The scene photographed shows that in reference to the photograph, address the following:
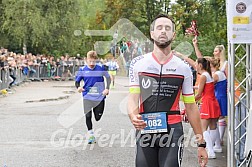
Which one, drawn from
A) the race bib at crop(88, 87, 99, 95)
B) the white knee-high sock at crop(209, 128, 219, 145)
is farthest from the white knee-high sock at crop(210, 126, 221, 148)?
the race bib at crop(88, 87, 99, 95)

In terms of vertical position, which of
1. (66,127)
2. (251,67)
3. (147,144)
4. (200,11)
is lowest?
(66,127)

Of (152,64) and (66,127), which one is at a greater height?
(152,64)

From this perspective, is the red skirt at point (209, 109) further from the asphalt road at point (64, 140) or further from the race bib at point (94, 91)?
the race bib at point (94, 91)

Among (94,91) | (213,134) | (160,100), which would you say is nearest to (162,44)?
(160,100)

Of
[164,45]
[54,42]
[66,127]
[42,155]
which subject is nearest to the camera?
[164,45]

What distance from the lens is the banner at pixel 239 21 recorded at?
732cm

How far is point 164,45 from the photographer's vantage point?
557 cm

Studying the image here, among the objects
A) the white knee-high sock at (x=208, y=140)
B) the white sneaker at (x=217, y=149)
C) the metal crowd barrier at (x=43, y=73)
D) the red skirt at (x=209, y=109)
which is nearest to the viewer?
the white knee-high sock at (x=208, y=140)

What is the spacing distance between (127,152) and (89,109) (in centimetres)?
163

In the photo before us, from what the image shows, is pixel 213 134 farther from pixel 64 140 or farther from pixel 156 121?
pixel 156 121

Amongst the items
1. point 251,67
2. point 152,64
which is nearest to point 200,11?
point 251,67

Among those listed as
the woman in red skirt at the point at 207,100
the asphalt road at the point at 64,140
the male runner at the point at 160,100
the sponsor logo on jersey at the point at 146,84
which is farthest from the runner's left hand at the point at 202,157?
the woman in red skirt at the point at 207,100

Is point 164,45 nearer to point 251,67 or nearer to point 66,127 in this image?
point 251,67

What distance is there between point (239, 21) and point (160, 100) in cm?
233
